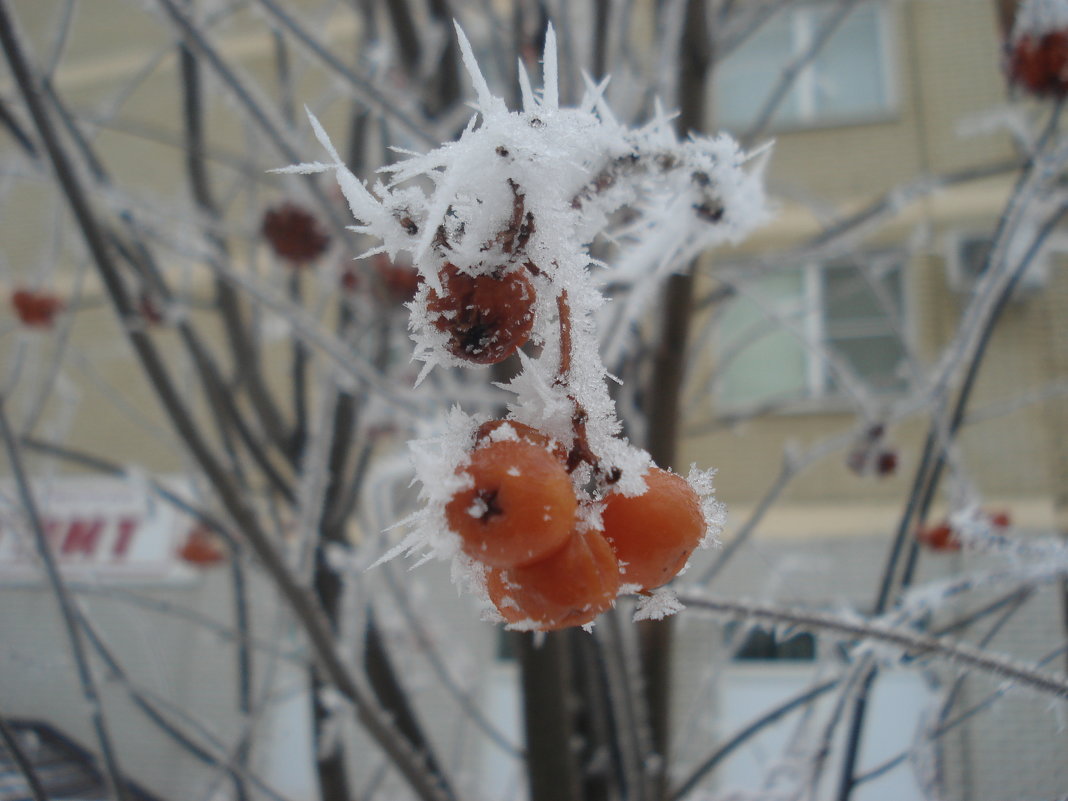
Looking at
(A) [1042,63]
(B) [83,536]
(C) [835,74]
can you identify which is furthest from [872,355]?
(B) [83,536]

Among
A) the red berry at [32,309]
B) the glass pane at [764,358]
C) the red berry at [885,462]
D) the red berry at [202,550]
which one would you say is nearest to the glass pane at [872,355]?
the glass pane at [764,358]

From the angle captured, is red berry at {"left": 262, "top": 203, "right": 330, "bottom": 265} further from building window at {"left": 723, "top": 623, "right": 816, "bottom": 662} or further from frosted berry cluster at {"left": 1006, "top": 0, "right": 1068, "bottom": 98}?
building window at {"left": 723, "top": 623, "right": 816, "bottom": 662}

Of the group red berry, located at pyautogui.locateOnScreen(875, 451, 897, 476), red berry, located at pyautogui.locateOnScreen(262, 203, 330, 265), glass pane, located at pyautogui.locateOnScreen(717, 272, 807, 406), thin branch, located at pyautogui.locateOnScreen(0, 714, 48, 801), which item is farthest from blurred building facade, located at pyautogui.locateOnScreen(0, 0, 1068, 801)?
thin branch, located at pyautogui.locateOnScreen(0, 714, 48, 801)

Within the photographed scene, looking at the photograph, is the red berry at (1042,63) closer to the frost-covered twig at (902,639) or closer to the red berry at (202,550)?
the frost-covered twig at (902,639)

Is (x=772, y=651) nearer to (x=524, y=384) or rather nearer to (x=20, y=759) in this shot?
(x=20, y=759)

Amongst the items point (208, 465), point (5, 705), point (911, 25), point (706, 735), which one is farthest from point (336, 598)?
point (911, 25)
